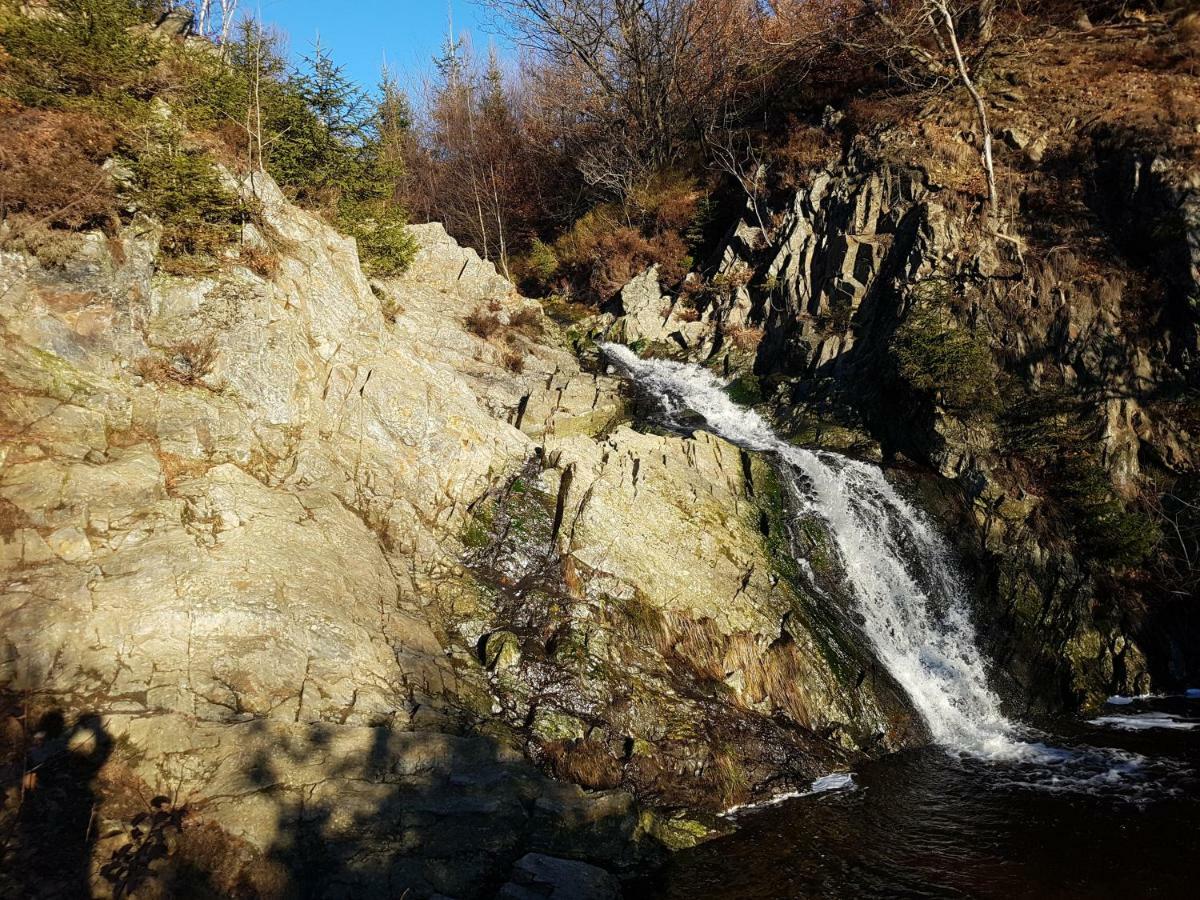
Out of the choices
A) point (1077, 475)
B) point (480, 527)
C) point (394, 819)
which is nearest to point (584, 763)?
point (394, 819)

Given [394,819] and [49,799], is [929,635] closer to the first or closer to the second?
[394,819]

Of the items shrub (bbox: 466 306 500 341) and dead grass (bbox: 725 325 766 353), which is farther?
dead grass (bbox: 725 325 766 353)

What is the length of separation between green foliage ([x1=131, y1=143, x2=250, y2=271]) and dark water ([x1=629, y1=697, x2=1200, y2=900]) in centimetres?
1248

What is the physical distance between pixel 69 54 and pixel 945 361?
63.9ft

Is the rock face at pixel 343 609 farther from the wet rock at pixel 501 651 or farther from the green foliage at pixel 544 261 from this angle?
the green foliage at pixel 544 261

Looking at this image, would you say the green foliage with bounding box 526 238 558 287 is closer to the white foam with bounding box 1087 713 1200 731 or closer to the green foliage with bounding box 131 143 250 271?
the green foliage with bounding box 131 143 250 271

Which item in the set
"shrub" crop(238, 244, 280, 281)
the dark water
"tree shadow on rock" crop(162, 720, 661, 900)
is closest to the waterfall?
the dark water

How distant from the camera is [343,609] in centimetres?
943

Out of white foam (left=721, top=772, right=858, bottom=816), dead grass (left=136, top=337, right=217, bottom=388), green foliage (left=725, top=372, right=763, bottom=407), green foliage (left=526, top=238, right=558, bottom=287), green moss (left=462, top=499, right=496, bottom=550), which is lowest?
white foam (left=721, top=772, right=858, bottom=816)

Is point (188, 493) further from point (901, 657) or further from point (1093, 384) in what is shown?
point (1093, 384)

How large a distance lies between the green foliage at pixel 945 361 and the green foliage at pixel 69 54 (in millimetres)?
18140

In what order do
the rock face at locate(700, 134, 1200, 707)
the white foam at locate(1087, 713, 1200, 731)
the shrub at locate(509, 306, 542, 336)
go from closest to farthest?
the white foam at locate(1087, 713, 1200, 731) < the rock face at locate(700, 134, 1200, 707) < the shrub at locate(509, 306, 542, 336)

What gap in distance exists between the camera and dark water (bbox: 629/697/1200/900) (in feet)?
25.1

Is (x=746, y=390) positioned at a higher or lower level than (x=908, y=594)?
higher
